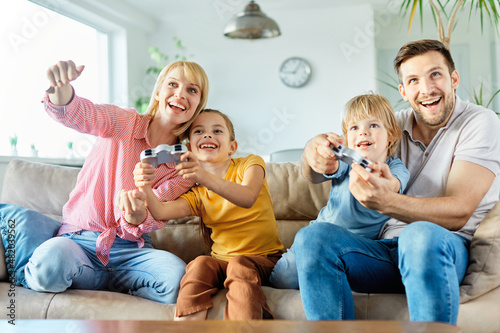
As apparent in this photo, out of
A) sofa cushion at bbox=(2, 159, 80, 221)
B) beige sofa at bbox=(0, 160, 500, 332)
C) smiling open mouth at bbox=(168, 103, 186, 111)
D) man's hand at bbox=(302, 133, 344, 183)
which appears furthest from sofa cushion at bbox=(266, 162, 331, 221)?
sofa cushion at bbox=(2, 159, 80, 221)

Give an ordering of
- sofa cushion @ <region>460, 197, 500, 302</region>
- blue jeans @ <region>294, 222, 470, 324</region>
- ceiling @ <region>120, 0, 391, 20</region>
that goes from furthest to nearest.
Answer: ceiling @ <region>120, 0, 391, 20</region>
sofa cushion @ <region>460, 197, 500, 302</region>
blue jeans @ <region>294, 222, 470, 324</region>

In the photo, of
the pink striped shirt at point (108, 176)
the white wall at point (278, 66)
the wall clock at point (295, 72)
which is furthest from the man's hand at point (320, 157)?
the wall clock at point (295, 72)

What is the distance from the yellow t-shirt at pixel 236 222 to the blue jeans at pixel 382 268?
38cm

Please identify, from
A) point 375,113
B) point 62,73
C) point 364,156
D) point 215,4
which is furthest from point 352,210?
point 215,4

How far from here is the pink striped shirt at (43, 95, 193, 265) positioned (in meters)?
1.64

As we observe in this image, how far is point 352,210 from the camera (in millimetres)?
1492

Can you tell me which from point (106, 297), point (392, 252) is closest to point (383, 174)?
point (392, 252)

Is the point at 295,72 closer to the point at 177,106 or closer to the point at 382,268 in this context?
the point at 177,106

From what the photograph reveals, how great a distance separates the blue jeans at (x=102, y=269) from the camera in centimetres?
150

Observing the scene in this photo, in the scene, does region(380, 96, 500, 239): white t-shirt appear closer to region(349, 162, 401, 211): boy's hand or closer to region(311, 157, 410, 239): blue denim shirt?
region(311, 157, 410, 239): blue denim shirt

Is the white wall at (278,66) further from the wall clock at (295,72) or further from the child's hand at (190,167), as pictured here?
the child's hand at (190,167)

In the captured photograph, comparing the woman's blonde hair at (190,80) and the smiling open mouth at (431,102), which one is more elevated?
the woman's blonde hair at (190,80)

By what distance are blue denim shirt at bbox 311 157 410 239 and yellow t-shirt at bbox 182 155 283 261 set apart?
0.74 feet

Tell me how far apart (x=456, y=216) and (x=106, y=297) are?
1022mm
